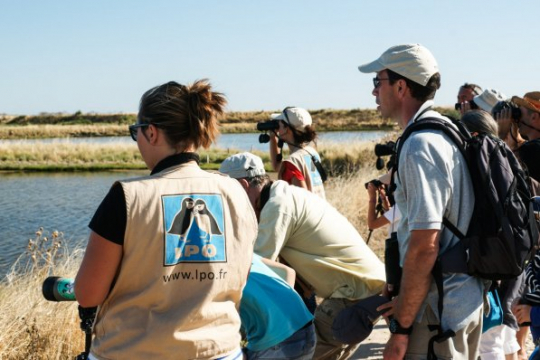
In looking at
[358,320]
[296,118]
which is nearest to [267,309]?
[358,320]

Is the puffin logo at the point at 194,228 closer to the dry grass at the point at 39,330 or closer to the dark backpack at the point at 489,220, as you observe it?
the dark backpack at the point at 489,220

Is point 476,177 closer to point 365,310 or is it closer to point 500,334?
point 365,310

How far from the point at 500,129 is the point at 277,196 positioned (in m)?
1.87

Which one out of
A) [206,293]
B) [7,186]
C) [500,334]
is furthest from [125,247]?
[7,186]

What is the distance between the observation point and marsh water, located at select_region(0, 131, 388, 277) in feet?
42.7

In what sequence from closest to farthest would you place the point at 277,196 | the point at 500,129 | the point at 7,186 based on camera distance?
the point at 277,196 → the point at 500,129 → the point at 7,186

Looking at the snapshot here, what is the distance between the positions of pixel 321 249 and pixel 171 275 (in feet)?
5.18

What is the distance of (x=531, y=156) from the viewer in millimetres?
3779

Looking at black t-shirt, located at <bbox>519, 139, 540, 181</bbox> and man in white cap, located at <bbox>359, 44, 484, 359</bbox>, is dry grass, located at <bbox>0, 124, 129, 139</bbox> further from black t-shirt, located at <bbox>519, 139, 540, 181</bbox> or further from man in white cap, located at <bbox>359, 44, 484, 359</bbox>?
man in white cap, located at <bbox>359, 44, 484, 359</bbox>

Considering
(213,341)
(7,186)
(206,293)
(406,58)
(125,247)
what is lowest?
(7,186)

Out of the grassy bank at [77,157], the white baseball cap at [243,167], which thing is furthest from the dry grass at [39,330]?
the grassy bank at [77,157]

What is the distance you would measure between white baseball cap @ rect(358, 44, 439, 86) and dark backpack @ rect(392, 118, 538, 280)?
0.87 feet

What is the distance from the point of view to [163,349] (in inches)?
92.4

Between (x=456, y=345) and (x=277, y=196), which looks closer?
(x=456, y=345)
